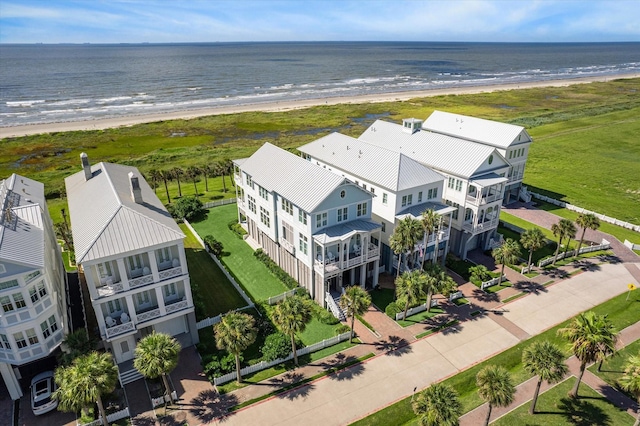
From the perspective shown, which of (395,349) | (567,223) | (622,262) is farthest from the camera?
(622,262)

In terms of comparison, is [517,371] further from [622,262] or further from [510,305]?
[622,262]

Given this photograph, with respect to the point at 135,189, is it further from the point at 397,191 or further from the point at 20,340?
the point at 397,191

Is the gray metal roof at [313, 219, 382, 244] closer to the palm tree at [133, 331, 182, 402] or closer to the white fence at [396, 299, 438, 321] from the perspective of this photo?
the white fence at [396, 299, 438, 321]

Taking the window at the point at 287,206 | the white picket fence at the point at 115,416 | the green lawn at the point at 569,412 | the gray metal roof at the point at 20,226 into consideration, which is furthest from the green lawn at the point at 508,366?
the gray metal roof at the point at 20,226

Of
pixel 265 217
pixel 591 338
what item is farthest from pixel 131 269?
pixel 591 338

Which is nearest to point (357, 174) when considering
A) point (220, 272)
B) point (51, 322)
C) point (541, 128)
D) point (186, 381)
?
point (220, 272)

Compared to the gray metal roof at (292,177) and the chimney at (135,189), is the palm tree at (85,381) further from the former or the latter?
the gray metal roof at (292,177)
